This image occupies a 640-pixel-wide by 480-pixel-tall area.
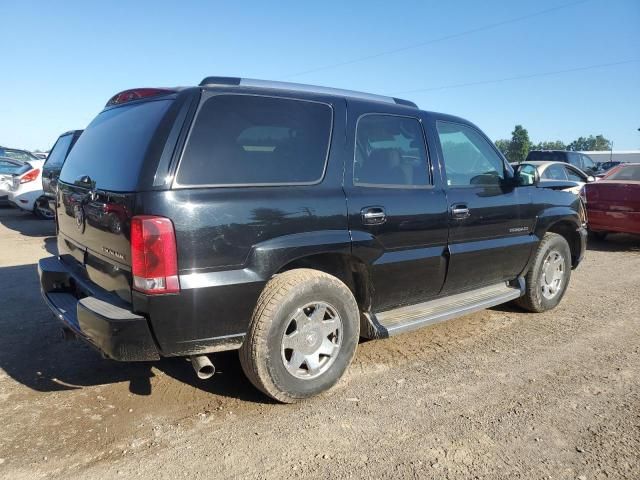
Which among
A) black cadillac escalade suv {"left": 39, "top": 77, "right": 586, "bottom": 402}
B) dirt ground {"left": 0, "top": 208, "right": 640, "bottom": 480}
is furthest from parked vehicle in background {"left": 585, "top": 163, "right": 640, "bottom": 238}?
black cadillac escalade suv {"left": 39, "top": 77, "right": 586, "bottom": 402}

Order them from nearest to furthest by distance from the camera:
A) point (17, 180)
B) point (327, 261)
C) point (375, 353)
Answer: point (327, 261), point (375, 353), point (17, 180)

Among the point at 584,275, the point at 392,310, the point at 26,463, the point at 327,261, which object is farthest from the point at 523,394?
the point at 584,275

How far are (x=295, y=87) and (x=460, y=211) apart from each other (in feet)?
5.32

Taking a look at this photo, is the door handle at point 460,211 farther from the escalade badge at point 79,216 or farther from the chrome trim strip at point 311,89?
the escalade badge at point 79,216

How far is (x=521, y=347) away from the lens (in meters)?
4.10

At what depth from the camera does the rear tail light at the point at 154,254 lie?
8.22ft

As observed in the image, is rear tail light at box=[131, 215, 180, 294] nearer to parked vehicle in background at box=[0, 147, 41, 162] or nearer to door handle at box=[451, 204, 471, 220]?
door handle at box=[451, 204, 471, 220]

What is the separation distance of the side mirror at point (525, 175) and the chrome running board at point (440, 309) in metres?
0.97

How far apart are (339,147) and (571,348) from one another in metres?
2.63

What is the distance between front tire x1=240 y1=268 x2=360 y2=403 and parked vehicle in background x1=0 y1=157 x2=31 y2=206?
34.0 ft

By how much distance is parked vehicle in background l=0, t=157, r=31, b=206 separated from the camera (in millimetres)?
11049

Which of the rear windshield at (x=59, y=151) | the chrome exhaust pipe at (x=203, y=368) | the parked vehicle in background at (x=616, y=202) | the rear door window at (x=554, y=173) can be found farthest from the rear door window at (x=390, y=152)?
the rear door window at (x=554, y=173)

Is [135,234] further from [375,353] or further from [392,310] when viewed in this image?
[375,353]

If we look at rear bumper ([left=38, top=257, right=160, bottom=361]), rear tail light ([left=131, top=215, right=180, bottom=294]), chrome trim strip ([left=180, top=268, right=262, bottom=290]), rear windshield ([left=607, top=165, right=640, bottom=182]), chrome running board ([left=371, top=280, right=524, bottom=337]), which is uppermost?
rear windshield ([left=607, top=165, right=640, bottom=182])
